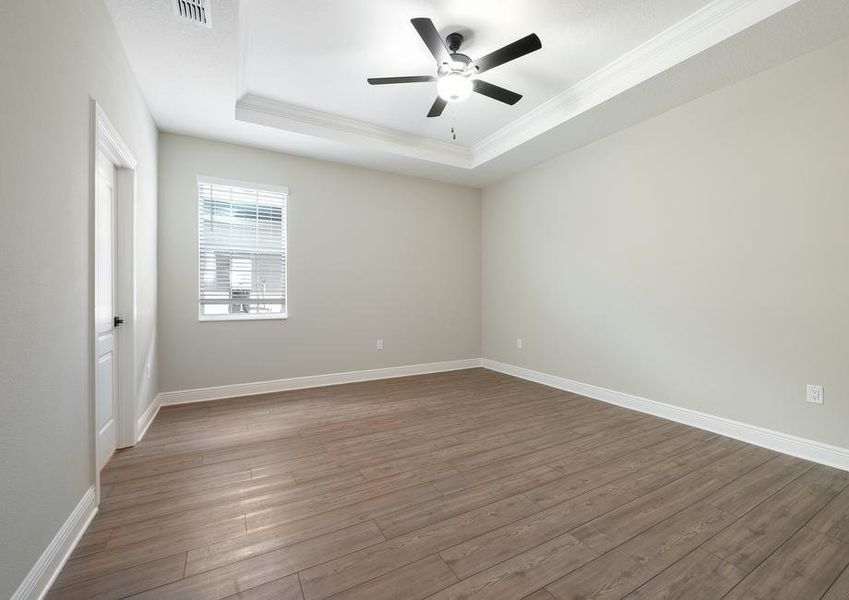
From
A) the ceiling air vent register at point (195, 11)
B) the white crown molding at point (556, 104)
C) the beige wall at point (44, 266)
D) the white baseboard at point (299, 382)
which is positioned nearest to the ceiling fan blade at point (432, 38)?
the ceiling air vent register at point (195, 11)

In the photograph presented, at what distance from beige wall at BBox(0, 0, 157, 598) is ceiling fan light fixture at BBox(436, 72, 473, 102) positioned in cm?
200

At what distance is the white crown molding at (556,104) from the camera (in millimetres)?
2332

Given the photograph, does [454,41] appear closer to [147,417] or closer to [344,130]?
[344,130]

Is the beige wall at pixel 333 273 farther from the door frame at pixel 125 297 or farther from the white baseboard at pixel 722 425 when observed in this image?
the white baseboard at pixel 722 425

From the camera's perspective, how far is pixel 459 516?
1839 millimetres

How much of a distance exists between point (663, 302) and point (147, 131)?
480 centimetres

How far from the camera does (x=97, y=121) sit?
1.89 meters

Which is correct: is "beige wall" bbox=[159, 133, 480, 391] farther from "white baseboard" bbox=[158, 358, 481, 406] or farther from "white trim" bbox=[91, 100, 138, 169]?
"white trim" bbox=[91, 100, 138, 169]

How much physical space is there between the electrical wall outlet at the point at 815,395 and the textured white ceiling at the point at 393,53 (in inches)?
90.2

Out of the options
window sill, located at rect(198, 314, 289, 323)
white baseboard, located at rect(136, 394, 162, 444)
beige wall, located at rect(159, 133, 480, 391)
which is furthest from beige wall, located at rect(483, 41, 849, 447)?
white baseboard, located at rect(136, 394, 162, 444)

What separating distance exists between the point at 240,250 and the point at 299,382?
64.5 inches

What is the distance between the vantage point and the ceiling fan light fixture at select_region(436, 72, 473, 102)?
261 centimetres

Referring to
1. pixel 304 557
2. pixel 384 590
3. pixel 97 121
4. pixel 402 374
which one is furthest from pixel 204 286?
pixel 384 590

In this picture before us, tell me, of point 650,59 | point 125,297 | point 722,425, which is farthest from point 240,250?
point 722,425
